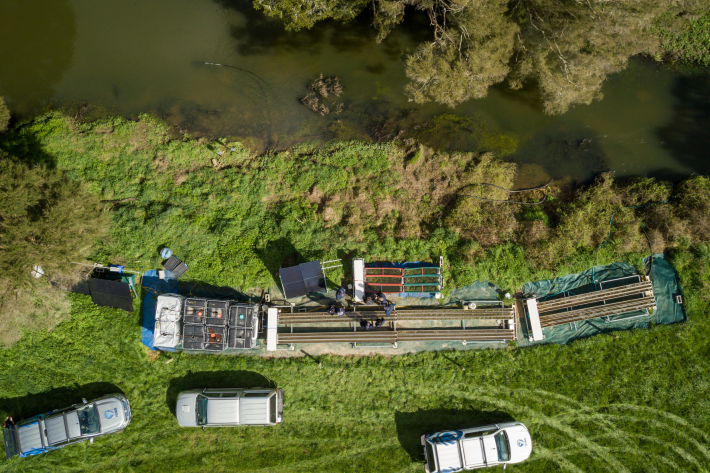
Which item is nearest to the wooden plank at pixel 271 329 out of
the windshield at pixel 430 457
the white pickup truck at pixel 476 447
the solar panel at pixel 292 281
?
the solar panel at pixel 292 281

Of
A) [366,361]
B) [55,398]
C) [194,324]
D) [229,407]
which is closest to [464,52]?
[366,361]

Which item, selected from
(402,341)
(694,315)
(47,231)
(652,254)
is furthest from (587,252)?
(47,231)

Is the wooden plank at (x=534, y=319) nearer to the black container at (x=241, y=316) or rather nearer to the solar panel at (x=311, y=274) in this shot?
the solar panel at (x=311, y=274)

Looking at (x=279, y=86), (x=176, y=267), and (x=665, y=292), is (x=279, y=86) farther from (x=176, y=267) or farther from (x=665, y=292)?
(x=665, y=292)

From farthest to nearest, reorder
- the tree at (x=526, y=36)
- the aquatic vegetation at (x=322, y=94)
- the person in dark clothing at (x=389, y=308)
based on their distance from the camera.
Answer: the aquatic vegetation at (x=322, y=94), the person in dark clothing at (x=389, y=308), the tree at (x=526, y=36)

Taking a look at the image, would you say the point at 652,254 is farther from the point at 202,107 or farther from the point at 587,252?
the point at 202,107

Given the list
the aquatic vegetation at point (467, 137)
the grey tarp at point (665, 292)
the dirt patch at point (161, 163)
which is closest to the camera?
the grey tarp at point (665, 292)

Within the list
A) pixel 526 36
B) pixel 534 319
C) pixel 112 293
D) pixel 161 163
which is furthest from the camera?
pixel 161 163
